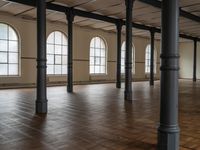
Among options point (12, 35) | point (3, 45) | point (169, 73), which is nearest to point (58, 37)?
point (12, 35)

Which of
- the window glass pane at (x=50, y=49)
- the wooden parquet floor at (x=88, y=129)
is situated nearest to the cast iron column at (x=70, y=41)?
the window glass pane at (x=50, y=49)

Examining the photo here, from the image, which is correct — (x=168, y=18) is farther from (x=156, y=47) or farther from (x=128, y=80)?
(x=156, y=47)

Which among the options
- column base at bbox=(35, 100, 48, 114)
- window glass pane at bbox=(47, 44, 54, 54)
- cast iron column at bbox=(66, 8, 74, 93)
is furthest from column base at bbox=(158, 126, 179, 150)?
window glass pane at bbox=(47, 44, 54, 54)

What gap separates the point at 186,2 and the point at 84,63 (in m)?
7.81

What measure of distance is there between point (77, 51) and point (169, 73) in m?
11.9

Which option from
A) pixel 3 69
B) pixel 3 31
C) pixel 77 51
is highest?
pixel 3 31

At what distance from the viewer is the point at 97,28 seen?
15.1 meters

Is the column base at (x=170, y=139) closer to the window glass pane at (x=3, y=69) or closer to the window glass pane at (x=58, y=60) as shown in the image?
the window glass pane at (x=3, y=69)

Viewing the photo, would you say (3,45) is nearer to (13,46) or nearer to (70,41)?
(13,46)

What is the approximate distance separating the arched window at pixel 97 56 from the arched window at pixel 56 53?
210 centimetres

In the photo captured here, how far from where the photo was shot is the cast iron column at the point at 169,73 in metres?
3.00

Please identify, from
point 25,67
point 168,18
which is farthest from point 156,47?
point 168,18

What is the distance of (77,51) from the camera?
1459 centimetres

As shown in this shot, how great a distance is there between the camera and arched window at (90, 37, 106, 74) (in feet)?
51.6
